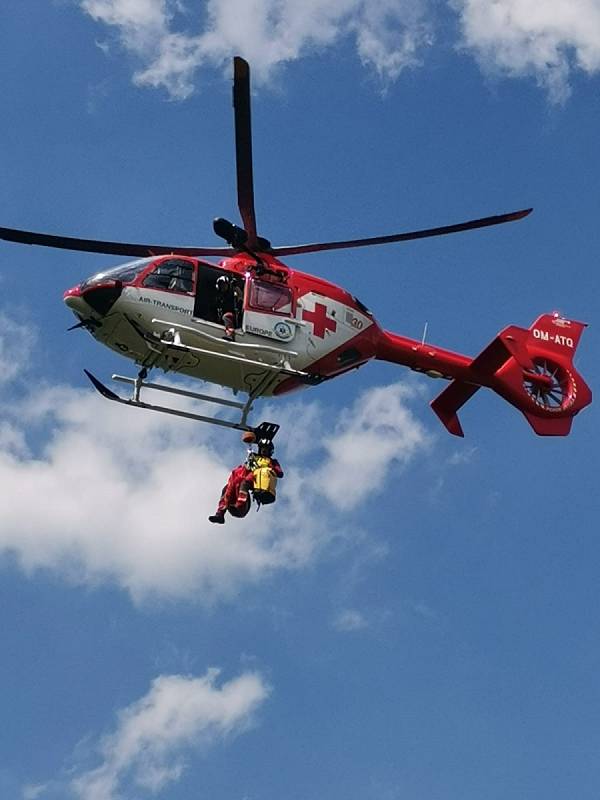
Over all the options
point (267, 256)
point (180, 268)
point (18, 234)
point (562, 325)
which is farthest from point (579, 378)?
point (18, 234)

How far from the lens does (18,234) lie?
87.0 ft

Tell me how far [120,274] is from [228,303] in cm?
228

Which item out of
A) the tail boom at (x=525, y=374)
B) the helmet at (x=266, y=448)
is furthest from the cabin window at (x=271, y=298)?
the tail boom at (x=525, y=374)

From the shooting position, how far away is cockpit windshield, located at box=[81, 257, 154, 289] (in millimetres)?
25688

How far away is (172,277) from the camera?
85.7 ft

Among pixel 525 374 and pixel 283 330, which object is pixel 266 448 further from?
pixel 525 374

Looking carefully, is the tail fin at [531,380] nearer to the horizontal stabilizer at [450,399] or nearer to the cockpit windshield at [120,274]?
the horizontal stabilizer at [450,399]

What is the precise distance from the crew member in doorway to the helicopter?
0.9 inches

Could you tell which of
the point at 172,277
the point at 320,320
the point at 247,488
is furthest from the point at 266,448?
the point at 172,277

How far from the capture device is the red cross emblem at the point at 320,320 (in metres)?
27.3

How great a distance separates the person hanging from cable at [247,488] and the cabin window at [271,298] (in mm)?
3216

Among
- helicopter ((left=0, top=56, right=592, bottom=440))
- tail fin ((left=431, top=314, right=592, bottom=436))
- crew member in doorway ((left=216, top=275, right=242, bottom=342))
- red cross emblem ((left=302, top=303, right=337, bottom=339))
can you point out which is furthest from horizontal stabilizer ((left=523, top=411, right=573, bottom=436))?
crew member in doorway ((left=216, top=275, right=242, bottom=342))

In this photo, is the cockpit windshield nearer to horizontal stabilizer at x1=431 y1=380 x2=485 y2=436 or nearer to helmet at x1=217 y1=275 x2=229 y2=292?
helmet at x1=217 y1=275 x2=229 y2=292

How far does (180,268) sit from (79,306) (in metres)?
2.17
